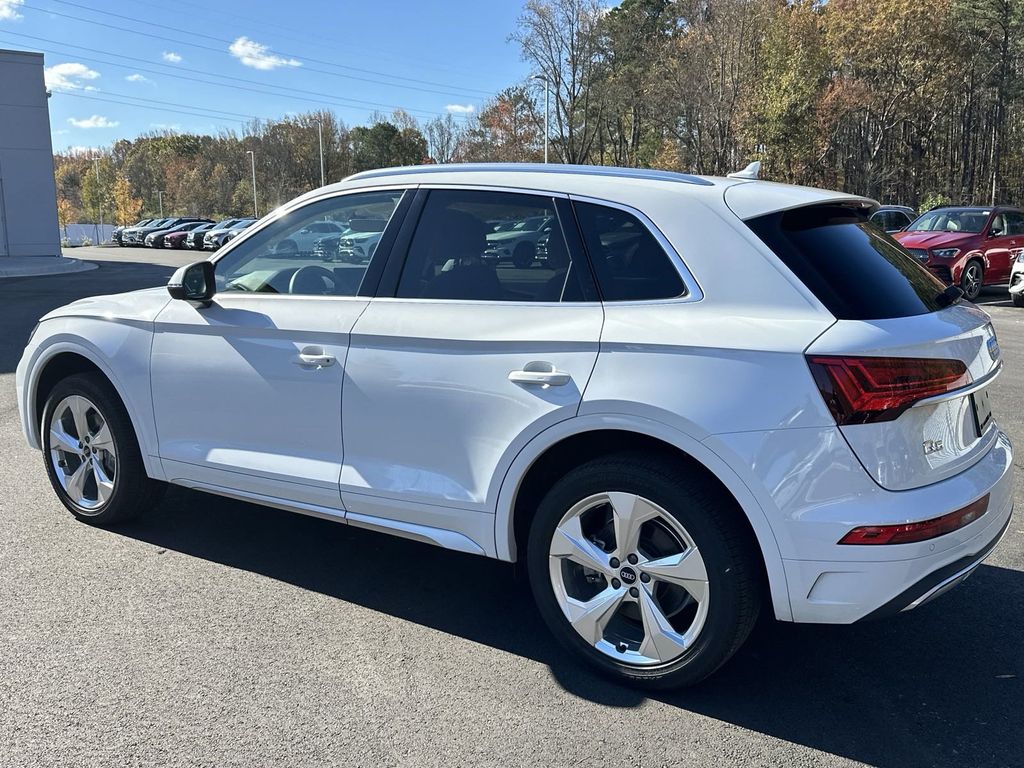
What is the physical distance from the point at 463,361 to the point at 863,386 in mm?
1397

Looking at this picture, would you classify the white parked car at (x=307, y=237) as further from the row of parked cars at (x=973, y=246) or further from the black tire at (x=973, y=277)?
the black tire at (x=973, y=277)

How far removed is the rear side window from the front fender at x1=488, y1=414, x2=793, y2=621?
17.9 inches

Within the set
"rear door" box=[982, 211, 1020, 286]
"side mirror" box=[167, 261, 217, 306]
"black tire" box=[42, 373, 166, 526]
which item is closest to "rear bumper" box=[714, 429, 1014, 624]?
"side mirror" box=[167, 261, 217, 306]

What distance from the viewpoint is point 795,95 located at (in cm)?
4119

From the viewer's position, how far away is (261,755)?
106 inches

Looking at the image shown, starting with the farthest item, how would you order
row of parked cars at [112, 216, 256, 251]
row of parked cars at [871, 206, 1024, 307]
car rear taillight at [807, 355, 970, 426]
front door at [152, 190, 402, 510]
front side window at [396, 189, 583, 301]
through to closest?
row of parked cars at [112, 216, 256, 251]
row of parked cars at [871, 206, 1024, 307]
front door at [152, 190, 402, 510]
front side window at [396, 189, 583, 301]
car rear taillight at [807, 355, 970, 426]

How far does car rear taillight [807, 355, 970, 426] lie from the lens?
102 inches

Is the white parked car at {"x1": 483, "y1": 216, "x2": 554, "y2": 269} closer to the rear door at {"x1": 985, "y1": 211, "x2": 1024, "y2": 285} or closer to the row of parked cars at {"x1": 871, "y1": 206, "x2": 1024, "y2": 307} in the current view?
the row of parked cars at {"x1": 871, "y1": 206, "x2": 1024, "y2": 307}

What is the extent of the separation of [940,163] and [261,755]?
5296 cm

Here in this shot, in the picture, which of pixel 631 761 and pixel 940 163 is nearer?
pixel 631 761

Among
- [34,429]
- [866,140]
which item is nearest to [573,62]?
[866,140]

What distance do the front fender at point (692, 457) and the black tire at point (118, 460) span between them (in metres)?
2.24

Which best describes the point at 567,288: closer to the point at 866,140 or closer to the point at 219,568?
the point at 219,568

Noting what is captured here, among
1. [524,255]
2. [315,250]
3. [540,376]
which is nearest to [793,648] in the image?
[540,376]
